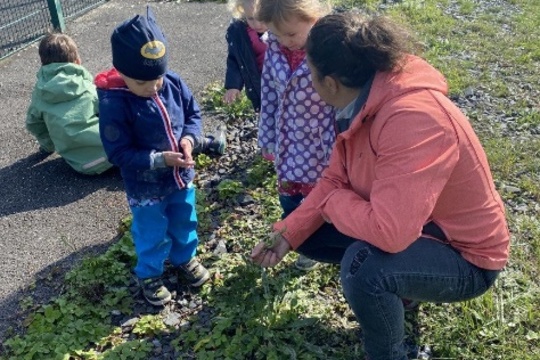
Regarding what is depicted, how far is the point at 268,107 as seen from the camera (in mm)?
3365

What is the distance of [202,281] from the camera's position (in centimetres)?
342

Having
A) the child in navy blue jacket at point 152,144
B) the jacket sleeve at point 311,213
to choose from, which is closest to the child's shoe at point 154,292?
the child in navy blue jacket at point 152,144

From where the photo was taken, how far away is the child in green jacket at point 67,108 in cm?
444

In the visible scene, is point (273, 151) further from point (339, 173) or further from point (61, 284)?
point (61, 284)

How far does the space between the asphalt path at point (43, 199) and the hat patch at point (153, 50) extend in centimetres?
146


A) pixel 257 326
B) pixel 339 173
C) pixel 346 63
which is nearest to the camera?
pixel 346 63

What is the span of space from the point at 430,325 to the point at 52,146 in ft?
10.1

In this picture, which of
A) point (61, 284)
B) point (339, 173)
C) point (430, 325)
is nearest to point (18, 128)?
point (61, 284)

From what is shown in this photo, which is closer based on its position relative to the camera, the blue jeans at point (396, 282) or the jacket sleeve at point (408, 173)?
the jacket sleeve at point (408, 173)

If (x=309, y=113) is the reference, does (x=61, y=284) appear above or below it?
below

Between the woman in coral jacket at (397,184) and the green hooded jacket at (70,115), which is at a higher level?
the woman in coral jacket at (397,184)

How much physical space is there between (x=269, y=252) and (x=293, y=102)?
0.77m

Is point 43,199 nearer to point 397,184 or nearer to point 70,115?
point 70,115

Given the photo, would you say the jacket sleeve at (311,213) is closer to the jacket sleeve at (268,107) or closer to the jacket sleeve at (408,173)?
the jacket sleeve at (408,173)
